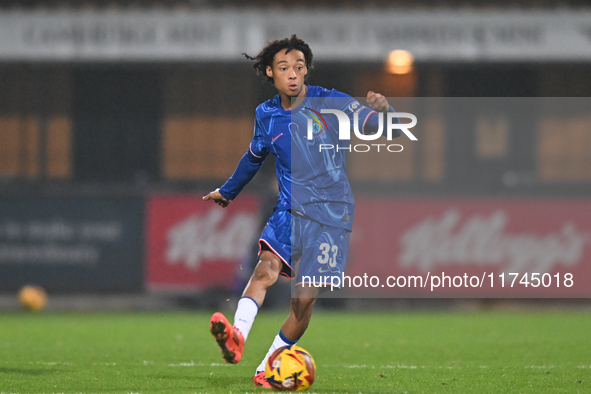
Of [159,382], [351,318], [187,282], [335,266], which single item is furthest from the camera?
[187,282]

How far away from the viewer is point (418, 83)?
16.5 metres

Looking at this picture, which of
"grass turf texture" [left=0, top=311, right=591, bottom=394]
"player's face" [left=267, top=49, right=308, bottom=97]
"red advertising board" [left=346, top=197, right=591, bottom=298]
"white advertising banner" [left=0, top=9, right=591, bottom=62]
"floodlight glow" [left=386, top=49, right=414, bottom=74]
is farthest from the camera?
Result: "floodlight glow" [left=386, top=49, right=414, bottom=74]

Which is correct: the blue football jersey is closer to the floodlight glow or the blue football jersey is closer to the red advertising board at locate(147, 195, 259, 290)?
the red advertising board at locate(147, 195, 259, 290)

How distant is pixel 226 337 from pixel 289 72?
1.66 meters

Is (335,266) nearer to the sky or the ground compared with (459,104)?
nearer to the ground

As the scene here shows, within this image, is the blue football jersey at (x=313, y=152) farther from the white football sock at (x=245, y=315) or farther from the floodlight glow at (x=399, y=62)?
the floodlight glow at (x=399, y=62)

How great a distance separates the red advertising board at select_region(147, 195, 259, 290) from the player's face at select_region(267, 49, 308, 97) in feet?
28.9

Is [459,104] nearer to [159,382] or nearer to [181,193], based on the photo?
[181,193]

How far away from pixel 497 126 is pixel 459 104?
30.2 inches

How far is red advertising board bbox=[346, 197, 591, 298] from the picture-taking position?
14.7 meters

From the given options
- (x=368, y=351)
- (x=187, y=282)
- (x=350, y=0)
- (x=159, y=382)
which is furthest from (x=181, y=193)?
(x=159, y=382)

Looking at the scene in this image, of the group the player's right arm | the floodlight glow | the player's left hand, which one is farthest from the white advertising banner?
the player's left hand

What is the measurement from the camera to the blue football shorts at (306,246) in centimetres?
558

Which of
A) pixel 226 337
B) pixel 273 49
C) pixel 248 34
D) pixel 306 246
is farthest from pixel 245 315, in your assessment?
pixel 248 34
